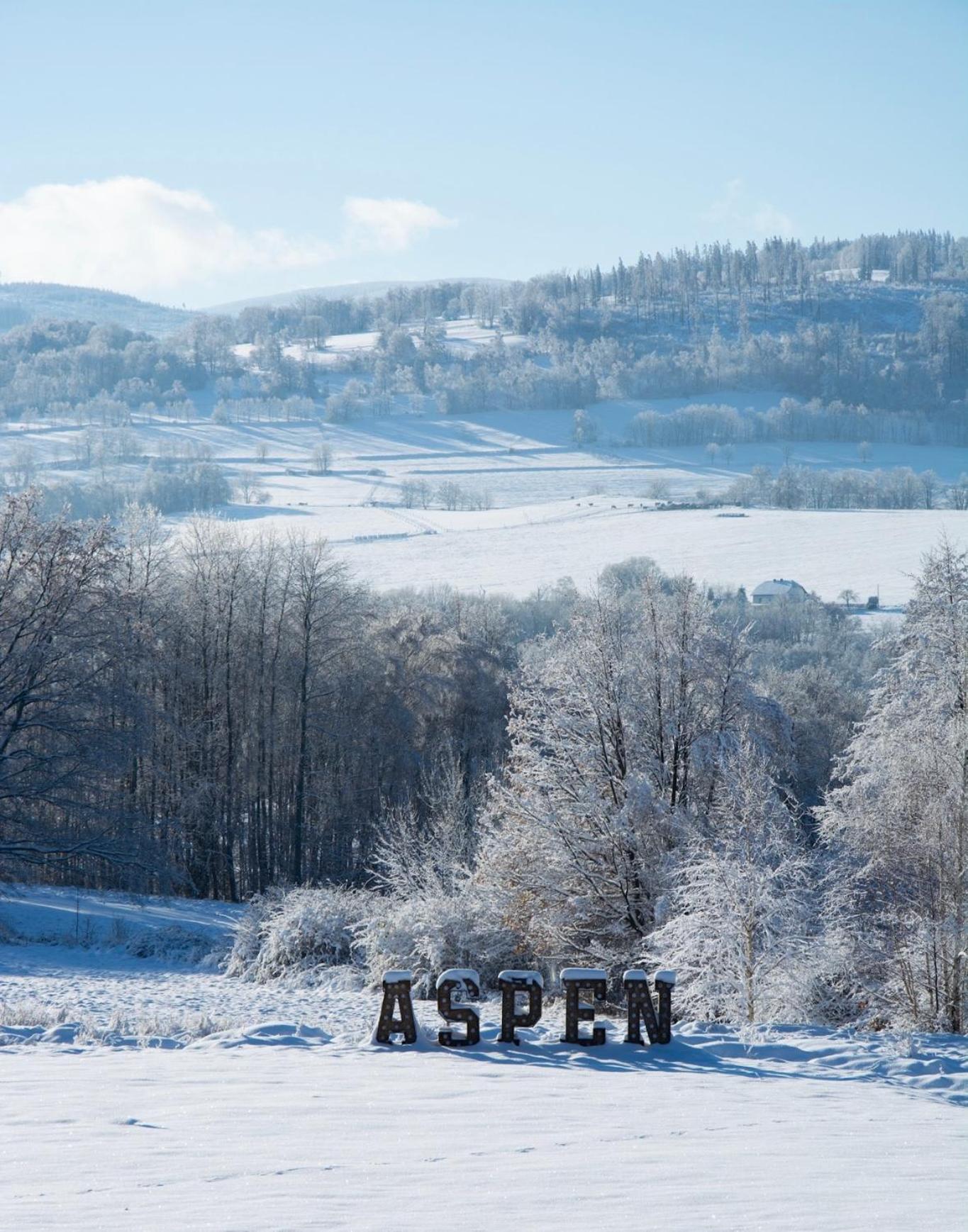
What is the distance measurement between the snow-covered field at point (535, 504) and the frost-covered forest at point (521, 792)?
1745 centimetres

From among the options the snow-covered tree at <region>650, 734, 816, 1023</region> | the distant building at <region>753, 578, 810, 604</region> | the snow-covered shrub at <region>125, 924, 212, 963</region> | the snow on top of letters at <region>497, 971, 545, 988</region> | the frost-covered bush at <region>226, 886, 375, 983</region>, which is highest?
the distant building at <region>753, 578, 810, 604</region>

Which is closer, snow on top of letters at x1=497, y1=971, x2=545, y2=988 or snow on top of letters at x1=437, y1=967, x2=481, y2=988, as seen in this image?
snow on top of letters at x1=437, y1=967, x2=481, y2=988

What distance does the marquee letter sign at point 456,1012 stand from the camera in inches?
553

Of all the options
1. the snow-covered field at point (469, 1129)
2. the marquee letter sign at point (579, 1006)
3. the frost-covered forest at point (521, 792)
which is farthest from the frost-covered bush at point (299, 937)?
the marquee letter sign at point (579, 1006)

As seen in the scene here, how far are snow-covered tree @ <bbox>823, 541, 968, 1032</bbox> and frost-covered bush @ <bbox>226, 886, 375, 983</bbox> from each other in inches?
403

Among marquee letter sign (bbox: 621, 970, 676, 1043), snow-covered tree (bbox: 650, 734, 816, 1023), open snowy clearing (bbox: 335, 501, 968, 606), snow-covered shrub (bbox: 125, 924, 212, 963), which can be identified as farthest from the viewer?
open snowy clearing (bbox: 335, 501, 968, 606)

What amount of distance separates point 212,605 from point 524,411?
153425 millimetres

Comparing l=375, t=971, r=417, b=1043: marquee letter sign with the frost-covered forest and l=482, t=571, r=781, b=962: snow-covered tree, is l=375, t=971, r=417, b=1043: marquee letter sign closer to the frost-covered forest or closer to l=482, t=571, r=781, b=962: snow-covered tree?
the frost-covered forest

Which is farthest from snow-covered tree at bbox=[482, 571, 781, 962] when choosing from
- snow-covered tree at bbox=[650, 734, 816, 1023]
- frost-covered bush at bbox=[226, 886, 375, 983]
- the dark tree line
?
the dark tree line

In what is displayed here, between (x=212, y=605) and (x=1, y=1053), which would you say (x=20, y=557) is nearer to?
(x=212, y=605)

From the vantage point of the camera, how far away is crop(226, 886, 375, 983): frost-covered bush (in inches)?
987

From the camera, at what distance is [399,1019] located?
14250 mm

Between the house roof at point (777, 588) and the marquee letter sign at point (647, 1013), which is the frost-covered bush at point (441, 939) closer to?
the marquee letter sign at point (647, 1013)

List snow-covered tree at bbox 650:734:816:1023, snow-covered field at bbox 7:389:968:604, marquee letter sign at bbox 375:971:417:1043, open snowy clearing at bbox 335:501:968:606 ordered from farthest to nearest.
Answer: snow-covered field at bbox 7:389:968:604, open snowy clearing at bbox 335:501:968:606, snow-covered tree at bbox 650:734:816:1023, marquee letter sign at bbox 375:971:417:1043
